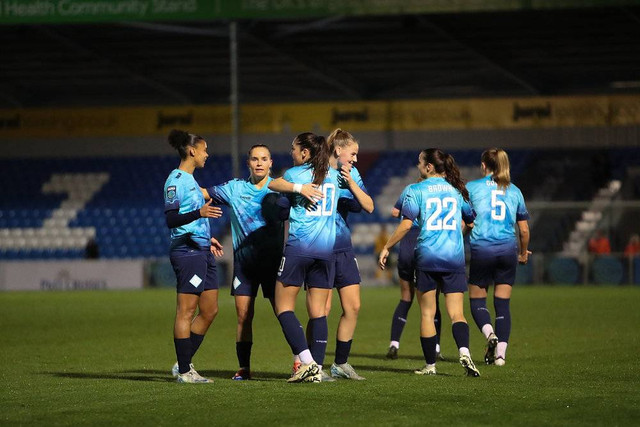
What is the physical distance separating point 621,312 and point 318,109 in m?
20.5

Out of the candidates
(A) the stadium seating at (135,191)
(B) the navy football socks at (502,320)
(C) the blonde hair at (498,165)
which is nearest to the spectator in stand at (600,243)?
(A) the stadium seating at (135,191)

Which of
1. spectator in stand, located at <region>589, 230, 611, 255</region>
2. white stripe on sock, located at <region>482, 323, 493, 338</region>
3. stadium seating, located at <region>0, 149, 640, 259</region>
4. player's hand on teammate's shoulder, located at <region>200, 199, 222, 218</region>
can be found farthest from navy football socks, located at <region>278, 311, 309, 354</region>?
stadium seating, located at <region>0, 149, 640, 259</region>

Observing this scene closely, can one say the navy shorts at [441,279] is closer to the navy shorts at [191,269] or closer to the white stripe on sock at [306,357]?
the white stripe on sock at [306,357]

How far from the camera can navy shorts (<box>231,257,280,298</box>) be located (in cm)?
995

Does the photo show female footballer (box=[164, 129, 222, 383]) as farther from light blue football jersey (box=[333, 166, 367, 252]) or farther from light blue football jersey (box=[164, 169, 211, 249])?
light blue football jersey (box=[333, 166, 367, 252])

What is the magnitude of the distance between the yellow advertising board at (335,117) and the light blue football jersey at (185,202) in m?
27.9

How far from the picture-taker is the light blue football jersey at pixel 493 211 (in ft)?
38.8

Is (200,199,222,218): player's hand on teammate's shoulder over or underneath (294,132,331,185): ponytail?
underneath

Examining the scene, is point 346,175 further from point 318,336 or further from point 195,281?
point 195,281

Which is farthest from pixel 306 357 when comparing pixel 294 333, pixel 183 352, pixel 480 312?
pixel 480 312

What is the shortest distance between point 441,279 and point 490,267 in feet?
5.61

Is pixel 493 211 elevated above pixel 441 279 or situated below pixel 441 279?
above

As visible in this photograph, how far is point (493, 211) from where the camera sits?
11.9 m

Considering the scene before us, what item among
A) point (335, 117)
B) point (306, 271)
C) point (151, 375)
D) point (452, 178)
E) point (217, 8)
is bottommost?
point (151, 375)
